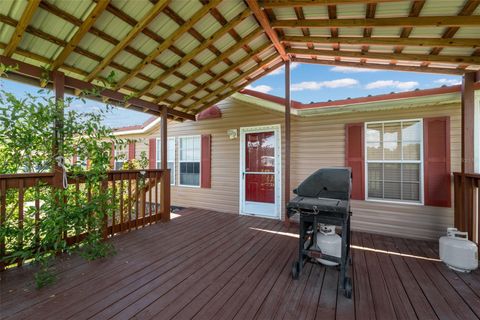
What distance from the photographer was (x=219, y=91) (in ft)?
15.1

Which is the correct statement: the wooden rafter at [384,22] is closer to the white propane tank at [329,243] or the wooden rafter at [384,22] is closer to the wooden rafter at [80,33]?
the wooden rafter at [80,33]

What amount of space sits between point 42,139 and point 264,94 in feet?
12.5

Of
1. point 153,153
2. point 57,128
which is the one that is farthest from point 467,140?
Answer: point 153,153

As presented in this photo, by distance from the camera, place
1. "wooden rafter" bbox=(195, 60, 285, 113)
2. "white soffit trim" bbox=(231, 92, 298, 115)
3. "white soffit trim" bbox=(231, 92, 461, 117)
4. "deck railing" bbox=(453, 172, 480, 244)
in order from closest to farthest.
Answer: "deck railing" bbox=(453, 172, 480, 244), "white soffit trim" bbox=(231, 92, 461, 117), "wooden rafter" bbox=(195, 60, 285, 113), "white soffit trim" bbox=(231, 92, 298, 115)

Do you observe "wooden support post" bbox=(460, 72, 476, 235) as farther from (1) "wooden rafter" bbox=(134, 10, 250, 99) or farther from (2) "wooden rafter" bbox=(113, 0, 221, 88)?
(2) "wooden rafter" bbox=(113, 0, 221, 88)

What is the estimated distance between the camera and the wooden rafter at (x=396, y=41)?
8.15 ft

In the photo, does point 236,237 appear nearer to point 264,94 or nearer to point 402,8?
point 264,94

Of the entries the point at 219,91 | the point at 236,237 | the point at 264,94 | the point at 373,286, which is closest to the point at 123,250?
the point at 236,237

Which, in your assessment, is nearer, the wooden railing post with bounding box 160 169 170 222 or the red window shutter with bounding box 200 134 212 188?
the wooden railing post with bounding box 160 169 170 222

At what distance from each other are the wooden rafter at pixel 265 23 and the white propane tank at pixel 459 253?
3.55 metres

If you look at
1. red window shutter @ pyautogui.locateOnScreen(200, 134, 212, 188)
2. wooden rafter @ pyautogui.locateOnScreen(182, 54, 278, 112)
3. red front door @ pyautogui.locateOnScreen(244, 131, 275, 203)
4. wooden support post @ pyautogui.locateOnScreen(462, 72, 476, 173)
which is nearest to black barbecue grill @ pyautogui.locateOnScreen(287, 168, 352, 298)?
wooden support post @ pyautogui.locateOnScreen(462, 72, 476, 173)

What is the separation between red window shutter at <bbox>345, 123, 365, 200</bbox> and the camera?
398cm

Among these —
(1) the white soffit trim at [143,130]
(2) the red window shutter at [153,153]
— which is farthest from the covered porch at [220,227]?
(2) the red window shutter at [153,153]

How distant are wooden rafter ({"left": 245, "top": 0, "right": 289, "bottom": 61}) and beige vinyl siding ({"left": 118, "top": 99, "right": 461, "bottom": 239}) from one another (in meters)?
1.44
